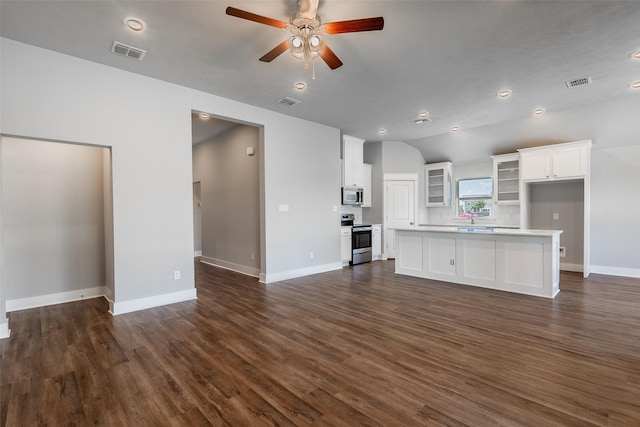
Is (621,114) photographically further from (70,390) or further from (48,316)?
(48,316)

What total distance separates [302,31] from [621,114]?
19.4 feet

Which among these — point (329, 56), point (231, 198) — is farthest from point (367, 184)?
point (329, 56)

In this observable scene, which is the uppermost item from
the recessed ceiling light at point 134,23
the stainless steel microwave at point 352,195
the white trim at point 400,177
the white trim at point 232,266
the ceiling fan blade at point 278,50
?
the recessed ceiling light at point 134,23

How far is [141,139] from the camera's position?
3879 mm

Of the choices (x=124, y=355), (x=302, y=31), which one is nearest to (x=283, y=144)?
(x=302, y=31)

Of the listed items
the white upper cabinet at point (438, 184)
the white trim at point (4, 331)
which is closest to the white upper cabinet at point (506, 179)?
the white upper cabinet at point (438, 184)

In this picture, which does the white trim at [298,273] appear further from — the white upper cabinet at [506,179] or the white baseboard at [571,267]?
the white baseboard at [571,267]

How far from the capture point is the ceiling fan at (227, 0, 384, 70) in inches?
91.0

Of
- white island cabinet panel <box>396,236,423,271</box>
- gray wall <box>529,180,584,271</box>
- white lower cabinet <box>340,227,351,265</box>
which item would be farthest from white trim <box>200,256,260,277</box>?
gray wall <box>529,180,584,271</box>

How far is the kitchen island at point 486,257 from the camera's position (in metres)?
4.22

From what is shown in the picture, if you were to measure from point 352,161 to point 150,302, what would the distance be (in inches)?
202

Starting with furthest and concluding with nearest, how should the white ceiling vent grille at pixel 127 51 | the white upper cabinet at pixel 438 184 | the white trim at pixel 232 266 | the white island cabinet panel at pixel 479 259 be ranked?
the white upper cabinet at pixel 438 184 < the white trim at pixel 232 266 < the white island cabinet panel at pixel 479 259 < the white ceiling vent grille at pixel 127 51

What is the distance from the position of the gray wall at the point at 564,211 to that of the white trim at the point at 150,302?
726cm

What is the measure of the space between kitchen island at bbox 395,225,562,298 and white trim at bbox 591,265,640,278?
7.58 feet
